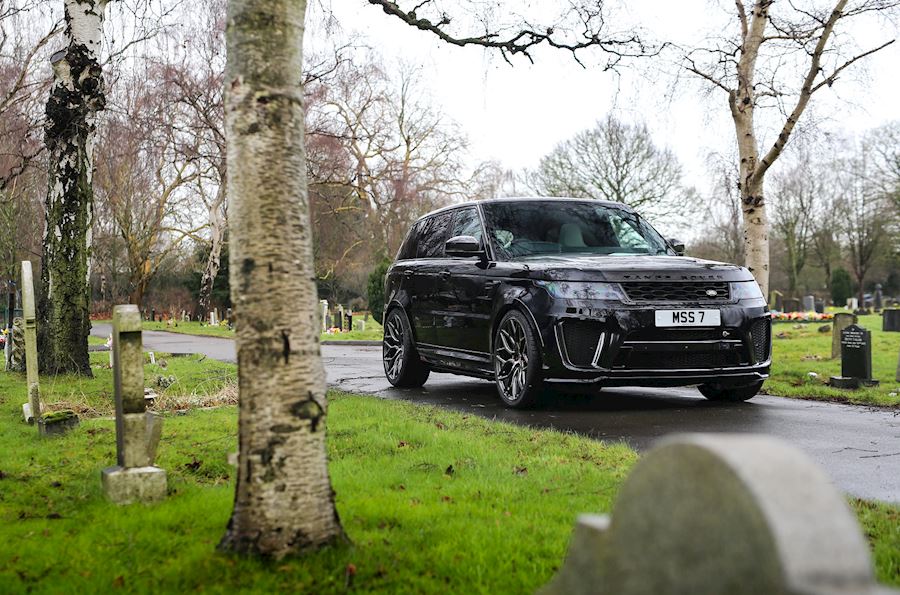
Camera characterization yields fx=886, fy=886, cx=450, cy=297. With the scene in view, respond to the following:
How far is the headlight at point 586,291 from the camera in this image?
25.3ft

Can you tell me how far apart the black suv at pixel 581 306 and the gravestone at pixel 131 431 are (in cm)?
399

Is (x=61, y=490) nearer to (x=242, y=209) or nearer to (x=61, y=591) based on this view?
(x=61, y=591)

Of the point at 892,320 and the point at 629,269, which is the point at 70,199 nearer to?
the point at 629,269

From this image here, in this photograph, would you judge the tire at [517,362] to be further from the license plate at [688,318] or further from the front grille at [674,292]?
the license plate at [688,318]

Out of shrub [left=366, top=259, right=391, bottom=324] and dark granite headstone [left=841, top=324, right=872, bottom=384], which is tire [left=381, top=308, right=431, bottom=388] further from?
shrub [left=366, top=259, right=391, bottom=324]

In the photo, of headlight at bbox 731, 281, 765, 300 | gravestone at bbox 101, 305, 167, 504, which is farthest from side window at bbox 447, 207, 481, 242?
gravestone at bbox 101, 305, 167, 504

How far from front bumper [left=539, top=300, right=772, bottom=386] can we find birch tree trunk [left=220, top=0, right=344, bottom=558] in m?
4.58

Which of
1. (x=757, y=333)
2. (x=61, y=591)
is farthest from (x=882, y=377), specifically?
(x=61, y=591)

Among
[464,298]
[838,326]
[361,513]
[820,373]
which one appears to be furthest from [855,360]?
[361,513]

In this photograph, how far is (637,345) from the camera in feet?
25.3

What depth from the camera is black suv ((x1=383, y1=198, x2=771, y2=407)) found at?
7.75 meters

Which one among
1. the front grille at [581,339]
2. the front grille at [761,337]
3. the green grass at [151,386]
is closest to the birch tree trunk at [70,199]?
the green grass at [151,386]

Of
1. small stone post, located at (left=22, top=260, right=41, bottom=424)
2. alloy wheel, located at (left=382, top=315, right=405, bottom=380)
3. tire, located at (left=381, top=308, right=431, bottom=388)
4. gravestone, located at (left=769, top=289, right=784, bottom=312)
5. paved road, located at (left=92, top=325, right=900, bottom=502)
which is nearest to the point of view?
paved road, located at (left=92, top=325, right=900, bottom=502)

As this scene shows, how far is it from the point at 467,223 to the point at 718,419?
345 centimetres
